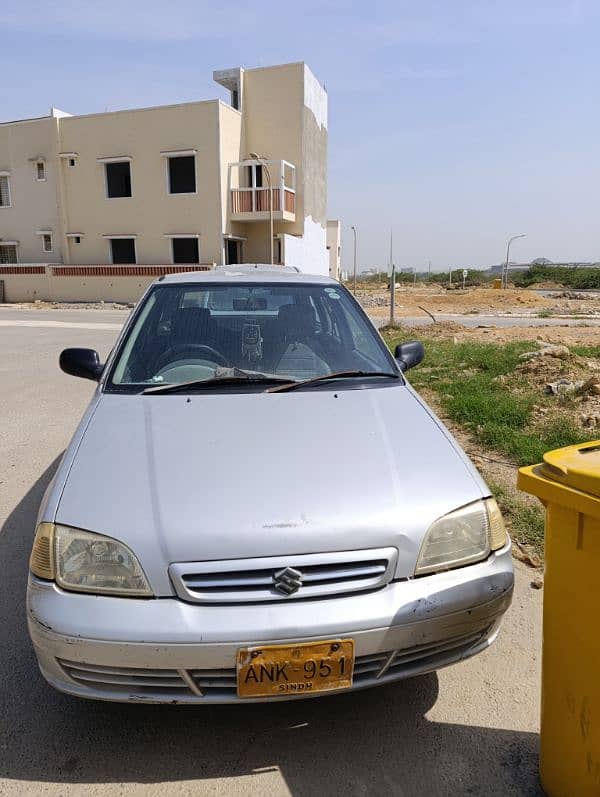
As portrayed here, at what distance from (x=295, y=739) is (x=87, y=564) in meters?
0.95

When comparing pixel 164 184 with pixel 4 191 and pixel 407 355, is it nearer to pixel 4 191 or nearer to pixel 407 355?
pixel 4 191

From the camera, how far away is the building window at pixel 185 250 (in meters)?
26.4

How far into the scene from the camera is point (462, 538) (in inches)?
81.1

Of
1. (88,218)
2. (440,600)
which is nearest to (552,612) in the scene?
(440,600)

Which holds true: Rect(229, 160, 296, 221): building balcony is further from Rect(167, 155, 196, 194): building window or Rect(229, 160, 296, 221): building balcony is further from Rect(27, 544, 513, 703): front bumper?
Rect(27, 544, 513, 703): front bumper

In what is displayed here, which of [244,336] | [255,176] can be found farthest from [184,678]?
[255,176]

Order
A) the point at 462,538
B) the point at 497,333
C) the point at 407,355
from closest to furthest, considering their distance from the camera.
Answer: the point at 462,538 < the point at 407,355 < the point at 497,333

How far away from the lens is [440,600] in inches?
76.2

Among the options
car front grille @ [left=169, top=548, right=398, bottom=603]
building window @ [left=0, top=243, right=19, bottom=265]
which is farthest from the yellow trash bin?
building window @ [left=0, top=243, right=19, bottom=265]

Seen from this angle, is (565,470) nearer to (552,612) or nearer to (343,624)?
(552,612)

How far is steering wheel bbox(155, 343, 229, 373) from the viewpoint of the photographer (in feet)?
10.3

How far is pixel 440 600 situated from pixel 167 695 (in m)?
0.90

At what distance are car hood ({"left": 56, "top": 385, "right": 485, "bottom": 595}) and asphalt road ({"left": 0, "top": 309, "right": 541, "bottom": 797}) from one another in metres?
0.65

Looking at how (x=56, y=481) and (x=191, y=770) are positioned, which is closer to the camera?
(x=191, y=770)
